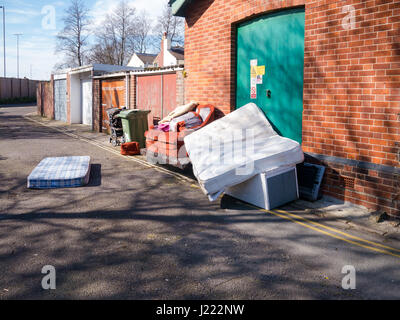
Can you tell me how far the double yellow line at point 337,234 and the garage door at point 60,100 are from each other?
2094cm

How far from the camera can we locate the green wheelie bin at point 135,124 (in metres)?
12.2

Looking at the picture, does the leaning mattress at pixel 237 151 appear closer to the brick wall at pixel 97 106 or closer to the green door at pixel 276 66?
the green door at pixel 276 66

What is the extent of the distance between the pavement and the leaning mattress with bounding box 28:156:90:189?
0.69ft

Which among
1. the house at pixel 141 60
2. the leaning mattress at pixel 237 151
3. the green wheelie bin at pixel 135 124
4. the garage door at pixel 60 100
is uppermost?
the house at pixel 141 60

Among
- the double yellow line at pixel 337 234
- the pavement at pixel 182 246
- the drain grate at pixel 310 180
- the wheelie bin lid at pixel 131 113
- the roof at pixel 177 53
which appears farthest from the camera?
the roof at pixel 177 53

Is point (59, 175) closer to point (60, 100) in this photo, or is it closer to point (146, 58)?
point (60, 100)

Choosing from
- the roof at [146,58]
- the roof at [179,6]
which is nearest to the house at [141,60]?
the roof at [146,58]

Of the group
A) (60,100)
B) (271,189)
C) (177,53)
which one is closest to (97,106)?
(60,100)

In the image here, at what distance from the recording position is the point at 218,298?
11.3 ft

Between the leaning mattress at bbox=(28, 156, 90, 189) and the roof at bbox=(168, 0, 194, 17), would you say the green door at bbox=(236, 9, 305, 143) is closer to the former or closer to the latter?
the roof at bbox=(168, 0, 194, 17)

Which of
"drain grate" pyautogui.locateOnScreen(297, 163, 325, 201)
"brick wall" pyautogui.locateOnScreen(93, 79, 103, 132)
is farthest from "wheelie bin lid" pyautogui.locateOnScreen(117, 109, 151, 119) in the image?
"drain grate" pyautogui.locateOnScreen(297, 163, 325, 201)

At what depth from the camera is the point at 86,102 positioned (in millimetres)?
21969

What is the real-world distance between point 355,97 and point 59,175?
563cm
